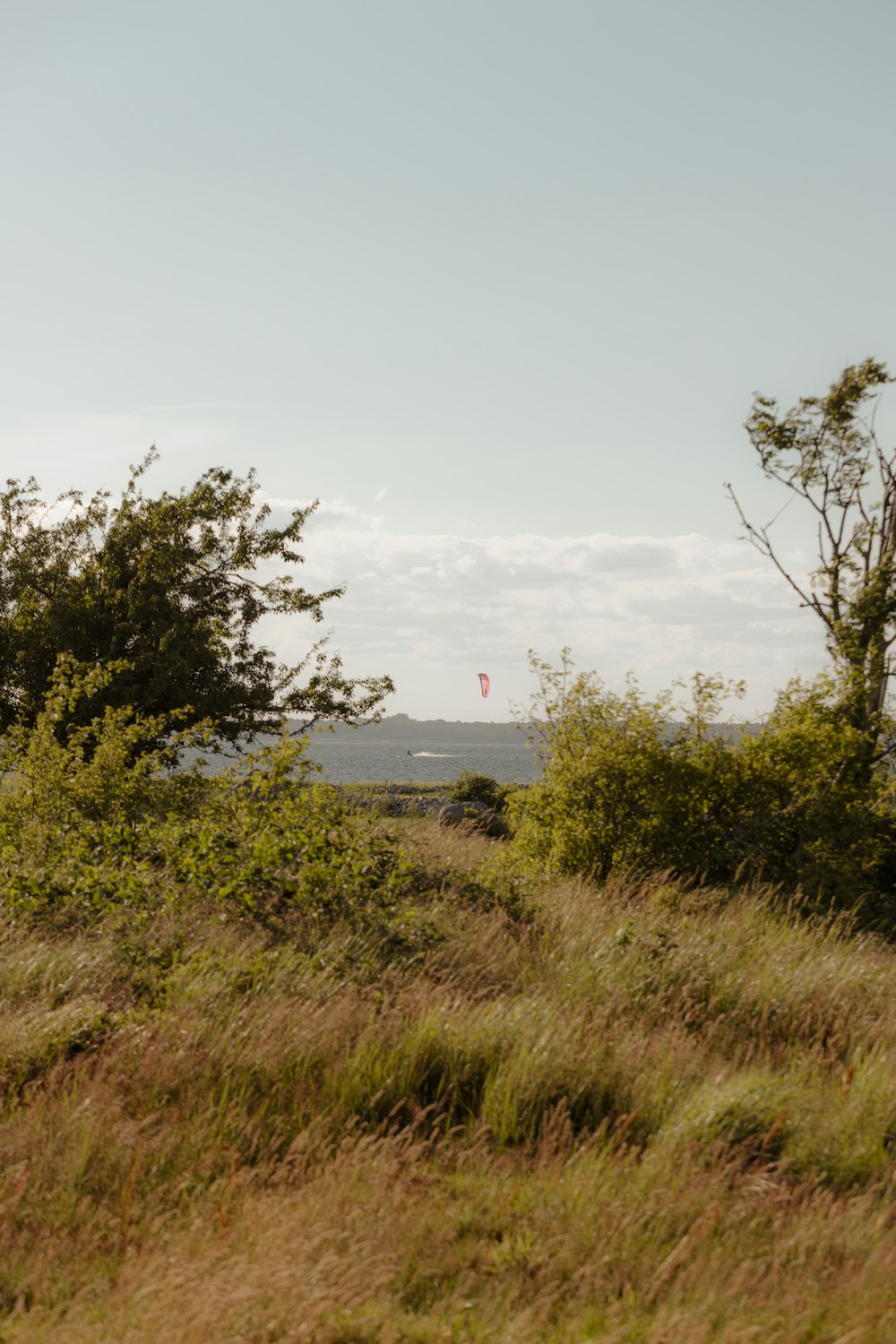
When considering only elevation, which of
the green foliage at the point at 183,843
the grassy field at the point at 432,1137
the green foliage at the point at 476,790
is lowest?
the green foliage at the point at 476,790

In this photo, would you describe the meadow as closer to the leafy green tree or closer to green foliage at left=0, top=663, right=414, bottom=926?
green foliage at left=0, top=663, right=414, bottom=926

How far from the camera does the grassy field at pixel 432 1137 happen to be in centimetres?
365

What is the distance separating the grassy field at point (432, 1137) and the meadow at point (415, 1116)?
0.02 meters

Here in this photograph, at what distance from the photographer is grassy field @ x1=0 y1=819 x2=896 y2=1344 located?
365 cm

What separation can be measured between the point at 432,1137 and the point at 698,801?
867 centimetres

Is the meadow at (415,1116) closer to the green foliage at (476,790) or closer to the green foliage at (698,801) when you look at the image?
the green foliage at (698,801)

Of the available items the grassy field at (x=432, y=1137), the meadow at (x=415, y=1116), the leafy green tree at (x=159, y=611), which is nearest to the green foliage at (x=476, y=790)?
the leafy green tree at (x=159, y=611)

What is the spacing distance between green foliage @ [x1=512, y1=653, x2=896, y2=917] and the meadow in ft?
10.8

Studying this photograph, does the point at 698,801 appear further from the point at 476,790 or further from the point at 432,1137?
the point at 476,790

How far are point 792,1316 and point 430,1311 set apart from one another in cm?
127

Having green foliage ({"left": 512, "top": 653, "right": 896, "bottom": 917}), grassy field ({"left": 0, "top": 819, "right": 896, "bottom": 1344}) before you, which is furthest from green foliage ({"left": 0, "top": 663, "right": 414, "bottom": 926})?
green foliage ({"left": 512, "top": 653, "right": 896, "bottom": 917})

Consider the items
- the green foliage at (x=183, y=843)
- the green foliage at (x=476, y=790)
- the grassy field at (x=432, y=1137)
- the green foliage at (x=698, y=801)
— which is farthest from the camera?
the green foliage at (x=476, y=790)

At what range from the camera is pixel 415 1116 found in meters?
5.27

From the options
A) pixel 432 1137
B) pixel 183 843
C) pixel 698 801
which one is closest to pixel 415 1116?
pixel 432 1137
